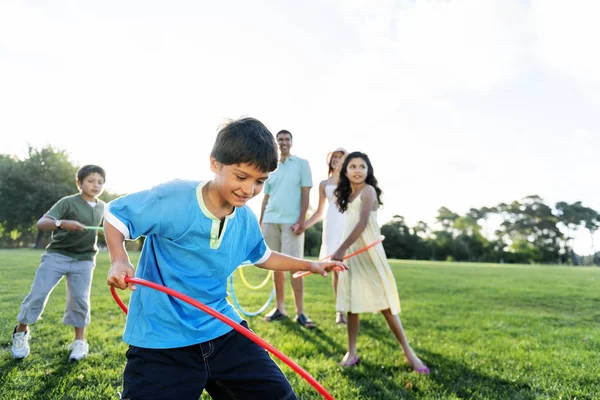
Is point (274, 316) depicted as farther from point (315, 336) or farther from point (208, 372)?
point (208, 372)

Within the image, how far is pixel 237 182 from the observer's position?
7.52 ft

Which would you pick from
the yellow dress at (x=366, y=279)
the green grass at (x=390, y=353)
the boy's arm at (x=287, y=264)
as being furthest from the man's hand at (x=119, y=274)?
the yellow dress at (x=366, y=279)

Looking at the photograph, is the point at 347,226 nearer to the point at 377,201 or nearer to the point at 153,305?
the point at 377,201

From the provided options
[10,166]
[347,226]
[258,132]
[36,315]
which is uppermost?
[10,166]

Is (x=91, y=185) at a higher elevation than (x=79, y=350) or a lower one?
higher

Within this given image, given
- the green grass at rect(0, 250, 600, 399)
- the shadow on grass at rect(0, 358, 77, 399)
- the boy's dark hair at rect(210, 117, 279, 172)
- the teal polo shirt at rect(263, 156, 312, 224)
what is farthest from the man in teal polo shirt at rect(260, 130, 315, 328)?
the boy's dark hair at rect(210, 117, 279, 172)

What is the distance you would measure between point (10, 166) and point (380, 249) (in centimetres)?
1354

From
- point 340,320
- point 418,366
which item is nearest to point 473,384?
point 418,366

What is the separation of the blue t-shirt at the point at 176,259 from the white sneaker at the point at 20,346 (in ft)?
8.94

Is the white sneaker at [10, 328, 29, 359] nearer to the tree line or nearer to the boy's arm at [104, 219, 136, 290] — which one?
the boy's arm at [104, 219, 136, 290]

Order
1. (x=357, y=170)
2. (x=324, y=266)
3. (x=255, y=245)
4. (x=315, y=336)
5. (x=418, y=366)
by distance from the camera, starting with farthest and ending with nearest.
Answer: (x=315, y=336), (x=357, y=170), (x=418, y=366), (x=324, y=266), (x=255, y=245)

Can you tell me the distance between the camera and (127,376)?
2100 mm

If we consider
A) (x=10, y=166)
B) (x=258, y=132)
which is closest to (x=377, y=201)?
(x=258, y=132)

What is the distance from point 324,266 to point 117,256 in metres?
1.34
